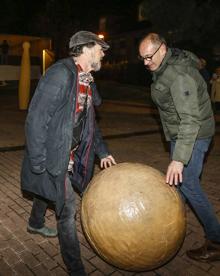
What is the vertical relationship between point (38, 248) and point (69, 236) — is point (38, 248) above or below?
below

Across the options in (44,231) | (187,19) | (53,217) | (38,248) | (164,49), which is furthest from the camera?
(187,19)

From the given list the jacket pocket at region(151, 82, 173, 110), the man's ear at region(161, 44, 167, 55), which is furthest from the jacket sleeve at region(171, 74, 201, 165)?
the man's ear at region(161, 44, 167, 55)

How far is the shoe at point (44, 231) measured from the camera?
4148mm

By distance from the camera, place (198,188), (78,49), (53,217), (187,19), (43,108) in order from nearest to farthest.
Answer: (43,108), (78,49), (198,188), (53,217), (187,19)

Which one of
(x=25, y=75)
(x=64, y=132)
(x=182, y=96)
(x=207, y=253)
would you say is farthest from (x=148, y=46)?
(x=25, y=75)

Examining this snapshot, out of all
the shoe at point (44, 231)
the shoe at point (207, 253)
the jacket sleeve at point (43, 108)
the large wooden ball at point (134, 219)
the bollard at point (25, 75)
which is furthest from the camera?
the bollard at point (25, 75)

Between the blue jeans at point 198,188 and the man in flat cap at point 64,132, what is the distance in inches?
40.7

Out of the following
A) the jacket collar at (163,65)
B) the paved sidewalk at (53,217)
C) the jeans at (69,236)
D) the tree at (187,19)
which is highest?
the tree at (187,19)

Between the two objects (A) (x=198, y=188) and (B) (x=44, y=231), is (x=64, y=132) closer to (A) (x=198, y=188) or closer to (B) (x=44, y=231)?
(A) (x=198, y=188)

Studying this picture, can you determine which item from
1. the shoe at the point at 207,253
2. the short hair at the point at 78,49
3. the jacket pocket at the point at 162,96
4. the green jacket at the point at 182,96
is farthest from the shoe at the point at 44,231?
the short hair at the point at 78,49

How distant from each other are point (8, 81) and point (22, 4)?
11936 mm

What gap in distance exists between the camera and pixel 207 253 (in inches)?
146

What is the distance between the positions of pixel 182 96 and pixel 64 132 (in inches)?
42.7

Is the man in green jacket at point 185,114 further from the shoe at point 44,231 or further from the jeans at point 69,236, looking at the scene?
the shoe at point 44,231
